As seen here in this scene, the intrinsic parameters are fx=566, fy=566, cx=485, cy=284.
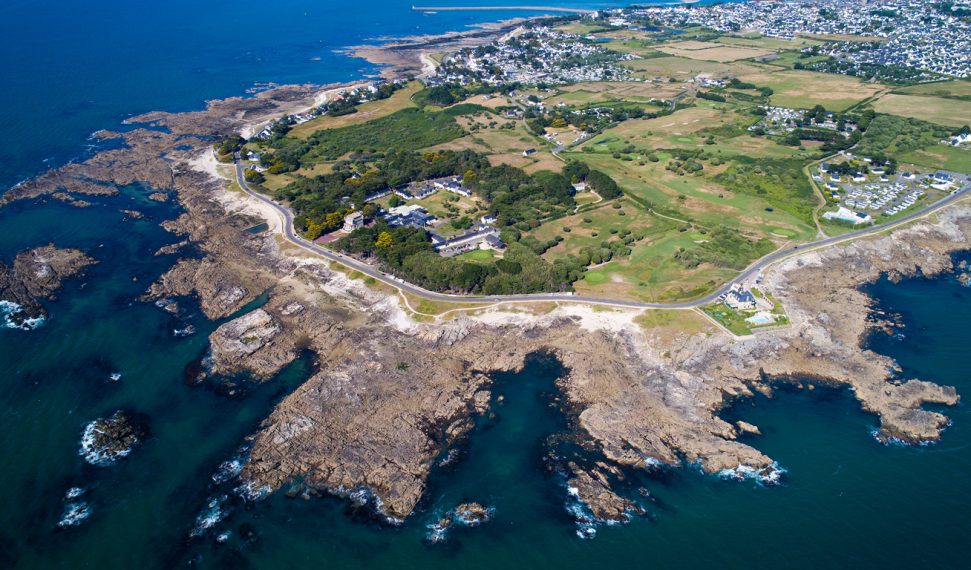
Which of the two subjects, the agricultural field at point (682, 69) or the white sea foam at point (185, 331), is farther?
the agricultural field at point (682, 69)

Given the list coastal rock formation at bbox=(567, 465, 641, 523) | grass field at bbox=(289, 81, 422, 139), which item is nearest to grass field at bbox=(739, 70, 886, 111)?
grass field at bbox=(289, 81, 422, 139)

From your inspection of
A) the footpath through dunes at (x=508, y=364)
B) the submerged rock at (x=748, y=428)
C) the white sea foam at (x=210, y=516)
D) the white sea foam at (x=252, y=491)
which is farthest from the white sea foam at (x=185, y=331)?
the submerged rock at (x=748, y=428)

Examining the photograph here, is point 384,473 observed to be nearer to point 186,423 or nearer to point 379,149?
point 186,423

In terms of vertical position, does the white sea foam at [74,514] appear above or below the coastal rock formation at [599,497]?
below

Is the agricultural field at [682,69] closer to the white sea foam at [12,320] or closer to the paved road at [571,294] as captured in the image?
the paved road at [571,294]

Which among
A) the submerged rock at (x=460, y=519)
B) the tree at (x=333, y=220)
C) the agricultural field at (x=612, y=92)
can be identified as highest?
the agricultural field at (x=612, y=92)

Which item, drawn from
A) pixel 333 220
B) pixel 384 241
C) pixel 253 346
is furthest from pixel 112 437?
pixel 333 220

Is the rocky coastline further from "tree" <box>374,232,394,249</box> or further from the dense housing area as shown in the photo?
"tree" <box>374,232,394,249</box>
